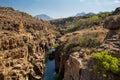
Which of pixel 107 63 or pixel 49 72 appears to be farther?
pixel 49 72

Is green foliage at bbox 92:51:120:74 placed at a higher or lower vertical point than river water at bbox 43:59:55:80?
higher

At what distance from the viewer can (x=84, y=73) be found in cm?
4272

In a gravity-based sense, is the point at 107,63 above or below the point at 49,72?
above

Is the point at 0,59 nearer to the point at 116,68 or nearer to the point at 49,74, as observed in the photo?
the point at 49,74

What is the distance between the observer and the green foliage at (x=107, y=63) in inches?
1503

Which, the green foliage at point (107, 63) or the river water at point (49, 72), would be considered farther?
the river water at point (49, 72)

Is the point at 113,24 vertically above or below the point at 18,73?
above

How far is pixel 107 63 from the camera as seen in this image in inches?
1556

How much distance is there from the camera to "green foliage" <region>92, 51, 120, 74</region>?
38166 millimetres

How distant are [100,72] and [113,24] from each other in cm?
2034

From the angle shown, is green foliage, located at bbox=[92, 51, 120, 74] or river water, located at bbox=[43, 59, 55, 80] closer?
green foliage, located at bbox=[92, 51, 120, 74]

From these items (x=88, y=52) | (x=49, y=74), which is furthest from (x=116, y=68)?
(x=49, y=74)

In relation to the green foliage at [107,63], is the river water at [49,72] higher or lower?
lower

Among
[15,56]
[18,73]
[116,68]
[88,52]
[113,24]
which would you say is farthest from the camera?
[15,56]
